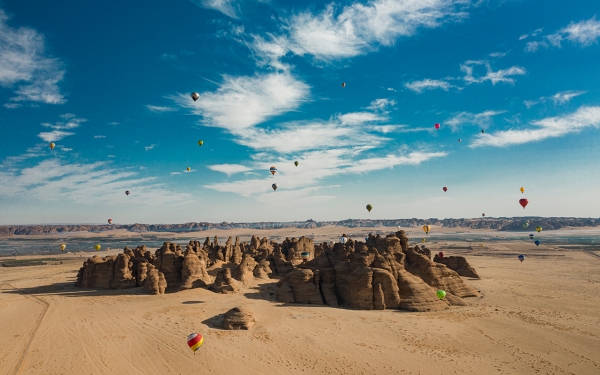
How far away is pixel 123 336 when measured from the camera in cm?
2755

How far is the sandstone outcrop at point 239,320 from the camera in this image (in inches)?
1130

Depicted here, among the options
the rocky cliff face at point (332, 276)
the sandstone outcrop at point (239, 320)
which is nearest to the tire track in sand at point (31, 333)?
the rocky cliff face at point (332, 276)

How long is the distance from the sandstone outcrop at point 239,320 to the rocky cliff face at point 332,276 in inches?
353

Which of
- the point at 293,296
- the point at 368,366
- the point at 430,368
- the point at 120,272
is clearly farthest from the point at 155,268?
the point at 430,368

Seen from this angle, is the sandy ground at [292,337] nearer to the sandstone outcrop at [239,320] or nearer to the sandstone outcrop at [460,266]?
the sandstone outcrop at [239,320]

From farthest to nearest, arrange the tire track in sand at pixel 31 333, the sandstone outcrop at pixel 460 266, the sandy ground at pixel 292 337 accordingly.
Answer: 1. the sandstone outcrop at pixel 460 266
2. the tire track in sand at pixel 31 333
3. the sandy ground at pixel 292 337

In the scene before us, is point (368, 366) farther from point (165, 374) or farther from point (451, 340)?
point (165, 374)

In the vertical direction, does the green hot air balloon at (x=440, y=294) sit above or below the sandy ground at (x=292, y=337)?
above

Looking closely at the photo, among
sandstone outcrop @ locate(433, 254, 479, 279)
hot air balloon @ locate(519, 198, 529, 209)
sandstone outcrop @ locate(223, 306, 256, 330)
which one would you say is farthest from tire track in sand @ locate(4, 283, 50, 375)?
hot air balloon @ locate(519, 198, 529, 209)

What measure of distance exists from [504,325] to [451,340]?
7.92m

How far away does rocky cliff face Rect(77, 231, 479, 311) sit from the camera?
3531 cm

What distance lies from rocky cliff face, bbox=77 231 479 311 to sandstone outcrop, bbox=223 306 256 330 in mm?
8971

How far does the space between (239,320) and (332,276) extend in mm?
14607

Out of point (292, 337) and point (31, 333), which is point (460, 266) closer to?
point (292, 337)
